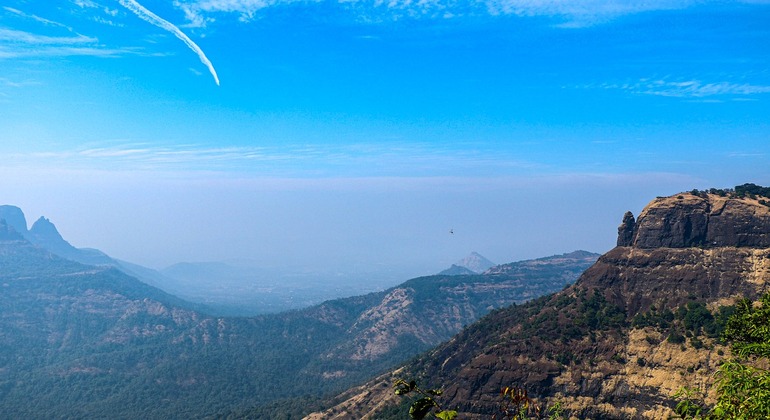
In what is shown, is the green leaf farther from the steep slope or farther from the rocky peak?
the rocky peak

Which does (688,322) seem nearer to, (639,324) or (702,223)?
(639,324)

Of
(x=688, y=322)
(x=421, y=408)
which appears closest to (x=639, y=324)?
(x=688, y=322)

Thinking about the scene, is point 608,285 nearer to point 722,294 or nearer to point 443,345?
point 722,294

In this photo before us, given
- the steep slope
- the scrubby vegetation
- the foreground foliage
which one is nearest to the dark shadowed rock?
the steep slope

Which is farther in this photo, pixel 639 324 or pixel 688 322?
pixel 639 324

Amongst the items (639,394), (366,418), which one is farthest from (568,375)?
(366,418)

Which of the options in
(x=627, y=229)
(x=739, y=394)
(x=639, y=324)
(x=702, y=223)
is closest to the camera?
(x=739, y=394)
